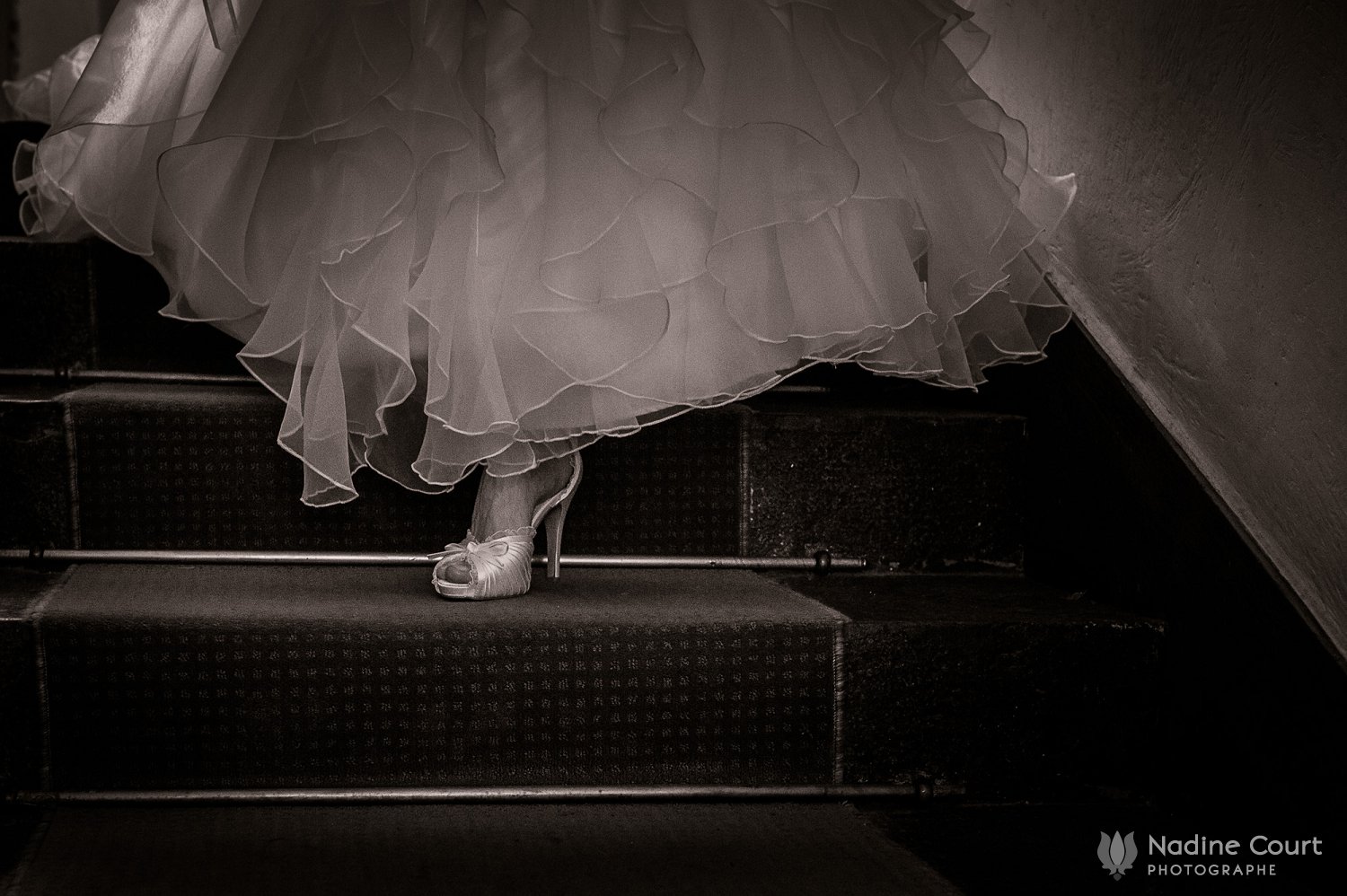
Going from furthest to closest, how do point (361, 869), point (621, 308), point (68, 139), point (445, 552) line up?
point (68, 139) → point (445, 552) → point (621, 308) → point (361, 869)

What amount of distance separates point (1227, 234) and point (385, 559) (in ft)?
3.51

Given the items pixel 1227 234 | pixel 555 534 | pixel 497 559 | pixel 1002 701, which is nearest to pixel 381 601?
pixel 497 559

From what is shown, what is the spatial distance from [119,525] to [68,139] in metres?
0.57

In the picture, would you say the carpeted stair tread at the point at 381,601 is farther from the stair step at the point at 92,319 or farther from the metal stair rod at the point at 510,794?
the stair step at the point at 92,319

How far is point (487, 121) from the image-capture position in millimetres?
1251

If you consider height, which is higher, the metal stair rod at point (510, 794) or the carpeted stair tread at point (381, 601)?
the carpeted stair tread at point (381, 601)

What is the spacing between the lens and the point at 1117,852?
1.15 metres

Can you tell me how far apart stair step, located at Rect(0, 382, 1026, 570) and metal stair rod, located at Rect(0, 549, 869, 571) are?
0.02 metres

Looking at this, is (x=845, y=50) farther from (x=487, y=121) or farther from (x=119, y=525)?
(x=119, y=525)

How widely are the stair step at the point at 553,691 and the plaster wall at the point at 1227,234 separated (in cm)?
24

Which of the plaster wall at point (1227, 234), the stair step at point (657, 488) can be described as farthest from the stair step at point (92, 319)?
the plaster wall at point (1227, 234)

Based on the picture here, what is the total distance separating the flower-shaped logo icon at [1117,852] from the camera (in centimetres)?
112

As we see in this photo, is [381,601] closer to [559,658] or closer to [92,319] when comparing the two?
[559,658]

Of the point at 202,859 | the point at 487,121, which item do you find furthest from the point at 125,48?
the point at 202,859
